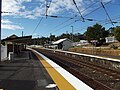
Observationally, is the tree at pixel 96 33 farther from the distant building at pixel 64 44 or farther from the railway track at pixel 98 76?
the railway track at pixel 98 76

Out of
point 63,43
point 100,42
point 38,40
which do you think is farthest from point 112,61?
point 38,40

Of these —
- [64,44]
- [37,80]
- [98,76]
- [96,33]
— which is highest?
[96,33]

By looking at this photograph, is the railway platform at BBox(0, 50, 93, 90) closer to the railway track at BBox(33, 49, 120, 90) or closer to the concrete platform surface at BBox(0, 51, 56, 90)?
the concrete platform surface at BBox(0, 51, 56, 90)

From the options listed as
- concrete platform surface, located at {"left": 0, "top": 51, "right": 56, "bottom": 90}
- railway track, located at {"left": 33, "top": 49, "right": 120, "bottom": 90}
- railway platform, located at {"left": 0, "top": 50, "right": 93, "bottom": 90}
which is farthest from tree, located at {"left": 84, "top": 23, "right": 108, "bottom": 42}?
concrete platform surface, located at {"left": 0, "top": 51, "right": 56, "bottom": 90}

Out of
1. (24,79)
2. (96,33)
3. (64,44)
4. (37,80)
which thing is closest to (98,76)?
(37,80)

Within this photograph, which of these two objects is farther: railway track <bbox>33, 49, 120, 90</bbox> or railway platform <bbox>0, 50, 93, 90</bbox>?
railway track <bbox>33, 49, 120, 90</bbox>

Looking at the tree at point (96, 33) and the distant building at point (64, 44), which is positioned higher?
the tree at point (96, 33)

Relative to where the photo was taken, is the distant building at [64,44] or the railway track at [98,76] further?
the distant building at [64,44]

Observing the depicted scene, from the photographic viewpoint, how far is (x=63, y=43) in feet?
319

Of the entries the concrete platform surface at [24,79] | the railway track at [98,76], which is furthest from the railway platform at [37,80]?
the railway track at [98,76]

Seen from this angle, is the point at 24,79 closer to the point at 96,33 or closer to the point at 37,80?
the point at 37,80

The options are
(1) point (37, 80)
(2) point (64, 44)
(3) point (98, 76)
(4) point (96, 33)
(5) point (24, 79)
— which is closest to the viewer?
(1) point (37, 80)

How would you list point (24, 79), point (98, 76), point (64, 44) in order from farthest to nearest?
point (64, 44) < point (98, 76) < point (24, 79)

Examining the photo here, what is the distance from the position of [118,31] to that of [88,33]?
21704 mm
